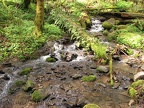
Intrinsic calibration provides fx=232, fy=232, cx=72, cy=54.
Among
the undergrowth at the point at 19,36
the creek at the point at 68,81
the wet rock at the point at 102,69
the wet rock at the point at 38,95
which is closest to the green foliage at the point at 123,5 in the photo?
the undergrowth at the point at 19,36

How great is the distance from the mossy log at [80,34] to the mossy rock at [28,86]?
3.20 m

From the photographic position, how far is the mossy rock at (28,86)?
7.57m

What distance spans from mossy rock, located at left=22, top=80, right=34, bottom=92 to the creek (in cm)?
15

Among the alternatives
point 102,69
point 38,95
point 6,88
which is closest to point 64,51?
point 102,69

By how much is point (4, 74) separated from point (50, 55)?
2441 mm

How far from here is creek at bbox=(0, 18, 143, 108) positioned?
6.97 meters

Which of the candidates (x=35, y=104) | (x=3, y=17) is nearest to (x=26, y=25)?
(x=3, y=17)

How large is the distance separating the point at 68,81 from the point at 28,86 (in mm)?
1454

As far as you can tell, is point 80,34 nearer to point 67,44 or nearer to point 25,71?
point 67,44

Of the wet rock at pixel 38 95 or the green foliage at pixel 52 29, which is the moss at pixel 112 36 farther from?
the wet rock at pixel 38 95

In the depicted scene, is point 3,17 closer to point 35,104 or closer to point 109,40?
point 109,40

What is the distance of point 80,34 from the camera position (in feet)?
36.2

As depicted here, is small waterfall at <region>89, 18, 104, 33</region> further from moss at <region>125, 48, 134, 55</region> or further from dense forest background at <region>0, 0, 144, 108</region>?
moss at <region>125, 48, 134, 55</region>

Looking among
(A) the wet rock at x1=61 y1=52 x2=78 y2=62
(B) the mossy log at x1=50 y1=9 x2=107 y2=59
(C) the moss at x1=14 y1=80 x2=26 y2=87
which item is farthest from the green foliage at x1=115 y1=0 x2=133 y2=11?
(C) the moss at x1=14 y1=80 x2=26 y2=87
